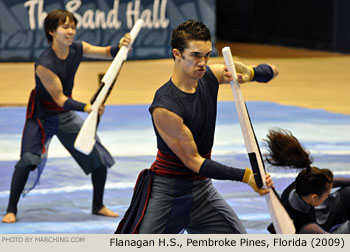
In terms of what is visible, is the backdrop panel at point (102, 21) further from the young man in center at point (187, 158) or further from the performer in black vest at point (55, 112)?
the young man in center at point (187, 158)

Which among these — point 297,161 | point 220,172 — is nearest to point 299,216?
point 297,161

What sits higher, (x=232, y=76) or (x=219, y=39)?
(x=232, y=76)

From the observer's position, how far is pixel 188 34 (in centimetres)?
393

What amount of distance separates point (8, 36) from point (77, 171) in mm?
8987

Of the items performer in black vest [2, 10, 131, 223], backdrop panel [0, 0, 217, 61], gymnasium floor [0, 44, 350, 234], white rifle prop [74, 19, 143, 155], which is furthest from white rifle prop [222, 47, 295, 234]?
backdrop panel [0, 0, 217, 61]

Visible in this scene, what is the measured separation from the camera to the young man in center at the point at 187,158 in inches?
155

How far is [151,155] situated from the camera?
8414 millimetres

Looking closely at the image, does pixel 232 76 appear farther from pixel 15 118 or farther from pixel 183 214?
pixel 15 118

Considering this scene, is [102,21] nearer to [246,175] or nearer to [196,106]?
[196,106]

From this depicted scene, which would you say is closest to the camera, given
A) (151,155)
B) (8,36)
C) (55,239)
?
(55,239)

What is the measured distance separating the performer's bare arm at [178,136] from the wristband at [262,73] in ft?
2.36

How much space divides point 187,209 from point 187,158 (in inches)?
13.1

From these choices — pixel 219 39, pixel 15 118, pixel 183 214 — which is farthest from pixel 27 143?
pixel 219 39

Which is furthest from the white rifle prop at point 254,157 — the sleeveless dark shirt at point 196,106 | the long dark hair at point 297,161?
the long dark hair at point 297,161
